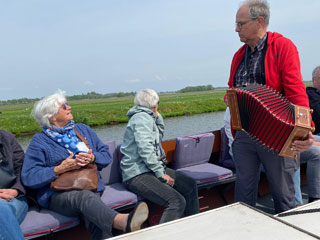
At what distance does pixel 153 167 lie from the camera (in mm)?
2676

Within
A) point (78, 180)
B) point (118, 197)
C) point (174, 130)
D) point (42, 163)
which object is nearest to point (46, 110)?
point (42, 163)

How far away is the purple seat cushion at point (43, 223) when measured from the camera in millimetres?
2242

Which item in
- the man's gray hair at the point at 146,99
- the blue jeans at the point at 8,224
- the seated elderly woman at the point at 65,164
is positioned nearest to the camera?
the blue jeans at the point at 8,224

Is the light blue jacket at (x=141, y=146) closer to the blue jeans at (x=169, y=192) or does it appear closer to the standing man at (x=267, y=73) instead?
the blue jeans at (x=169, y=192)

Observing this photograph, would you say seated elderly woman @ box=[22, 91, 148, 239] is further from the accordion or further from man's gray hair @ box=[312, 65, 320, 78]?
man's gray hair @ box=[312, 65, 320, 78]

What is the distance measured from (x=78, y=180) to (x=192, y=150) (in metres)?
1.56

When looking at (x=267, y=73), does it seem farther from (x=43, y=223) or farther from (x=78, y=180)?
(x=43, y=223)

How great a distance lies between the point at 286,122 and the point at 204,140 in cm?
184

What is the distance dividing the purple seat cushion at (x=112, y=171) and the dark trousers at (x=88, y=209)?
647 mm

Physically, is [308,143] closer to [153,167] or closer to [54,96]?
[153,167]

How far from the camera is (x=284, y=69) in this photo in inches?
82.4

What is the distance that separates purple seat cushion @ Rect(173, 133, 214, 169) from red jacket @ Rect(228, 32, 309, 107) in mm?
1545

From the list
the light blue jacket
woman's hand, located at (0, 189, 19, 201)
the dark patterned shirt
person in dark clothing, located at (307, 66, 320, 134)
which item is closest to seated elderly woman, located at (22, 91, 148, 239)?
woman's hand, located at (0, 189, 19, 201)

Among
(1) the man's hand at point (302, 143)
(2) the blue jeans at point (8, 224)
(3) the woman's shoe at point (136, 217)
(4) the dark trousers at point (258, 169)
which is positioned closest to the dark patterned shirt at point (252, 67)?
(4) the dark trousers at point (258, 169)
